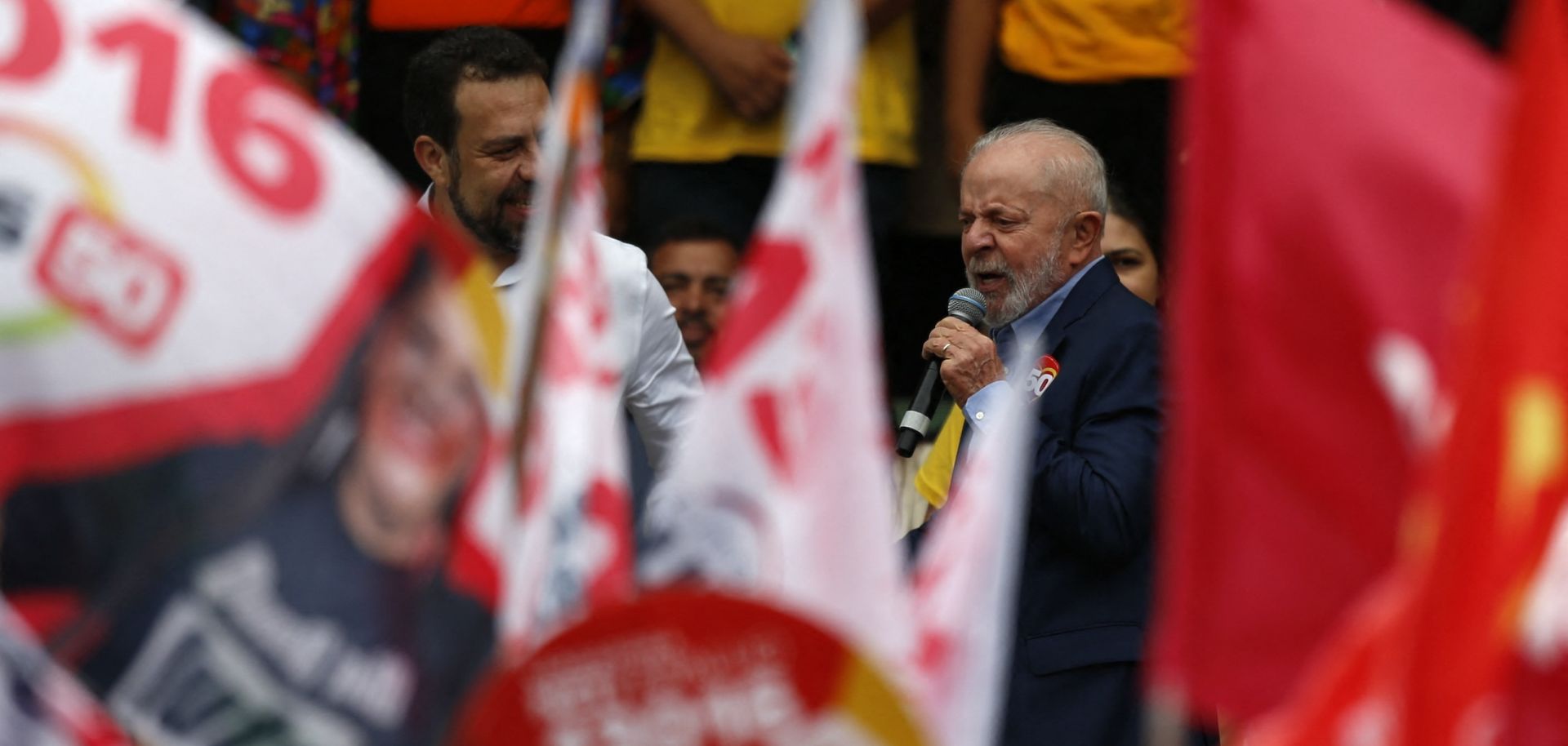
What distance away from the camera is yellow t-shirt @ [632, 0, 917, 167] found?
4.86 metres

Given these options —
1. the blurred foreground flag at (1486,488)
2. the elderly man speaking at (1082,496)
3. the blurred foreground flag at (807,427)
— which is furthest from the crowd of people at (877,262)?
the blurred foreground flag at (1486,488)

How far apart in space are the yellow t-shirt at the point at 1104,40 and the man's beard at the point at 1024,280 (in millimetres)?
858

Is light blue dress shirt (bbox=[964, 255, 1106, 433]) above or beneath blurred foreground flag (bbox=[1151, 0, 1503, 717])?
beneath

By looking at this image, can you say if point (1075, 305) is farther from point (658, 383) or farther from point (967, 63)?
point (967, 63)

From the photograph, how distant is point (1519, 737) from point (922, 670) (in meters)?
0.56

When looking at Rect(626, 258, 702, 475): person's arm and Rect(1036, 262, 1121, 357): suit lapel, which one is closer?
Rect(1036, 262, 1121, 357): suit lapel

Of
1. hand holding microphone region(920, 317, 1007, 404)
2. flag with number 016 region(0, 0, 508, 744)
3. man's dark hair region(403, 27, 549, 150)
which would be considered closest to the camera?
flag with number 016 region(0, 0, 508, 744)

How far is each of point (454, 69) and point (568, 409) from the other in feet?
6.74

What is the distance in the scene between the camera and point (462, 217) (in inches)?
170

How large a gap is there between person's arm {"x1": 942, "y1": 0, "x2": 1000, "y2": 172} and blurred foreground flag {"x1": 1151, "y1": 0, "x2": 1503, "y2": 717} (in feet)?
8.01

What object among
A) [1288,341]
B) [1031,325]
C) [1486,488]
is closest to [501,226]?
[1031,325]

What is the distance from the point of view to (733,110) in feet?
16.0

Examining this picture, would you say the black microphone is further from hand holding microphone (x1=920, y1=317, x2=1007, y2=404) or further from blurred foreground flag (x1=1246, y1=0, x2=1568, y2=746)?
blurred foreground flag (x1=1246, y1=0, x2=1568, y2=746)

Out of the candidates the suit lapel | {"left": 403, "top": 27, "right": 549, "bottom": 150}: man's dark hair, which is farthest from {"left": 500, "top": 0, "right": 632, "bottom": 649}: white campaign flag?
{"left": 403, "top": 27, "right": 549, "bottom": 150}: man's dark hair
